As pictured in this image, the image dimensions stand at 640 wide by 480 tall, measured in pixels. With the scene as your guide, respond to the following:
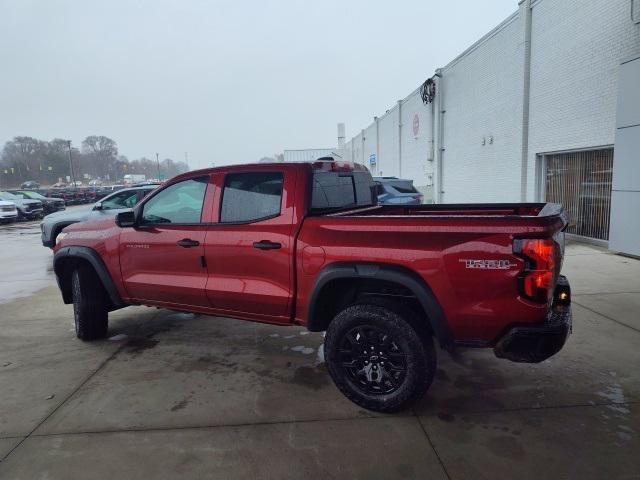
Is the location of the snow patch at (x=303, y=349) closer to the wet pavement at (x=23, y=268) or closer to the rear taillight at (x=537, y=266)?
the rear taillight at (x=537, y=266)

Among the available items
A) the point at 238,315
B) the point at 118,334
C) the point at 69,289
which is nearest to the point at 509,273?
the point at 238,315

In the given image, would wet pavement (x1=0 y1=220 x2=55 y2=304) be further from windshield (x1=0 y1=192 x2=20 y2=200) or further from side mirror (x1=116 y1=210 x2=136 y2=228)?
windshield (x1=0 y1=192 x2=20 y2=200)

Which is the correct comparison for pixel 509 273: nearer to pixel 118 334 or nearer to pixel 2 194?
pixel 118 334

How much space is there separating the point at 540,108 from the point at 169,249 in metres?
10.8

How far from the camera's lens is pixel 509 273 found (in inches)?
110

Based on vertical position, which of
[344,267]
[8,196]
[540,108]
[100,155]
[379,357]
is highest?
[100,155]

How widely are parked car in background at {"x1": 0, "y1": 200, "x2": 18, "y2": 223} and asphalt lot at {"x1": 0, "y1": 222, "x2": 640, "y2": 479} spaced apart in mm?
19610

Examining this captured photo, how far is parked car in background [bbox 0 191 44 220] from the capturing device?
23.2m

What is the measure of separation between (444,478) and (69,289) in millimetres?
4487

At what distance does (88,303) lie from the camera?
493 cm

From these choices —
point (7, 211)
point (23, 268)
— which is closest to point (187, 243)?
point (23, 268)

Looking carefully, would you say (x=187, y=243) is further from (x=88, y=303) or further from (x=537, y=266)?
(x=537, y=266)

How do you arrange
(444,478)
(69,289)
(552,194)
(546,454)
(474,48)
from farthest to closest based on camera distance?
(474,48) → (552,194) → (69,289) → (546,454) → (444,478)

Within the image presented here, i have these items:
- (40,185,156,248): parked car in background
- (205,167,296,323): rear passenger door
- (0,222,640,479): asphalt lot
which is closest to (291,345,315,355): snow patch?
(0,222,640,479): asphalt lot
